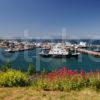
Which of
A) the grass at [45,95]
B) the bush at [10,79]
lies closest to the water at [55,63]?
the bush at [10,79]

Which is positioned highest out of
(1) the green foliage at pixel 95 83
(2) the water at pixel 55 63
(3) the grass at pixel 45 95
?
(1) the green foliage at pixel 95 83

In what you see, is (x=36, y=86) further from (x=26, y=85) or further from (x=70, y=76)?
(x=70, y=76)

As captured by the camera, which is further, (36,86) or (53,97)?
(36,86)

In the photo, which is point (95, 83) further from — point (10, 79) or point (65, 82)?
point (10, 79)

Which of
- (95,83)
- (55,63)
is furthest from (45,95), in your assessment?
(55,63)

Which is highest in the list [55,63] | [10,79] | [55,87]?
[10,79]

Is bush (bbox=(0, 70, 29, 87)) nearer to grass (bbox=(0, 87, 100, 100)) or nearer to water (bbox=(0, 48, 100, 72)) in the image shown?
grass (bbox=(0, 87, 100, 100))

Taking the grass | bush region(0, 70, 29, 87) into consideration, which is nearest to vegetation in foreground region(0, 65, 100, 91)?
bush region(0, 70, 29, 87)

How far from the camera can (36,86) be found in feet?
35.9

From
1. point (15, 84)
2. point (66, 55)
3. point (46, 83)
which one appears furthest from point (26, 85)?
point (66, 55)

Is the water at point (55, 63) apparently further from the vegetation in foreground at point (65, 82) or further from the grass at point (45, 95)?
the grass at point (45, 95)

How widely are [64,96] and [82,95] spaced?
72 centimetres

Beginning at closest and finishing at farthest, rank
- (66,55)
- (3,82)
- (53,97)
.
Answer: (53,97)
(3,82)
(66,55)

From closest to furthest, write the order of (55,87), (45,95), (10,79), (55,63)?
(45,95), (55,87), (10,79), (55,63)
